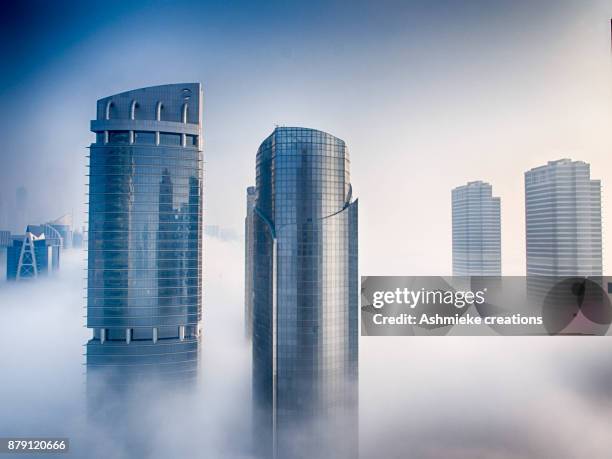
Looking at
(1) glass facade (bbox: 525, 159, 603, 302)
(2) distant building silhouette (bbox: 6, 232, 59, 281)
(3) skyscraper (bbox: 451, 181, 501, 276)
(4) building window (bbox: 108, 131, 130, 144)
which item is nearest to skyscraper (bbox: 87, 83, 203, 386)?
(4) building window (bbox: 108, 131, 130, 144)

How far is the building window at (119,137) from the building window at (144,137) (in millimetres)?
167

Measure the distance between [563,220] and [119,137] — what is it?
904cm

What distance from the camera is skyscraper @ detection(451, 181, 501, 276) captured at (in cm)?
604

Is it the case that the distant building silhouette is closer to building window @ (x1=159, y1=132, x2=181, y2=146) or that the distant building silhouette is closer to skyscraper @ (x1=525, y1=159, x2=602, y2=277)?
building window @ (x1=159, y1=132, x2=181, y2=146)

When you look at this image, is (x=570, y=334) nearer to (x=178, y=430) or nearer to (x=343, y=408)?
(x=343, y=408)

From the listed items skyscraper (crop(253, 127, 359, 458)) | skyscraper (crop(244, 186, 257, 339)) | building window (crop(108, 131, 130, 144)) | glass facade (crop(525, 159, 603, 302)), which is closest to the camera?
glass facade (crop(525, 159, 603, 302))

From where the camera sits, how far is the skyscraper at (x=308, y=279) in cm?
644

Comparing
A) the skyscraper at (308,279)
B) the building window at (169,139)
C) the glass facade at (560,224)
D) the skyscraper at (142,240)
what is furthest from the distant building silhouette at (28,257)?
the glass facade at (560,224)

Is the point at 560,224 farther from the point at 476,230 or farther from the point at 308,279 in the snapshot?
the point at 308,279

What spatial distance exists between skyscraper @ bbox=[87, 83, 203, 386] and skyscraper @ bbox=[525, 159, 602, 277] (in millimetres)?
6698

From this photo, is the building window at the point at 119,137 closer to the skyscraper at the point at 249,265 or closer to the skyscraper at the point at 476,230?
the skyscraper at the point at 249,265

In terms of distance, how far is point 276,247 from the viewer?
6.56 meters

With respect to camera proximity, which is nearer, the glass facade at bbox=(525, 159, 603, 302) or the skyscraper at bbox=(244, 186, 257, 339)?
the glass facade at bbox=(525, 159, 603, 302)

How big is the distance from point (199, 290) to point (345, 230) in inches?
156
